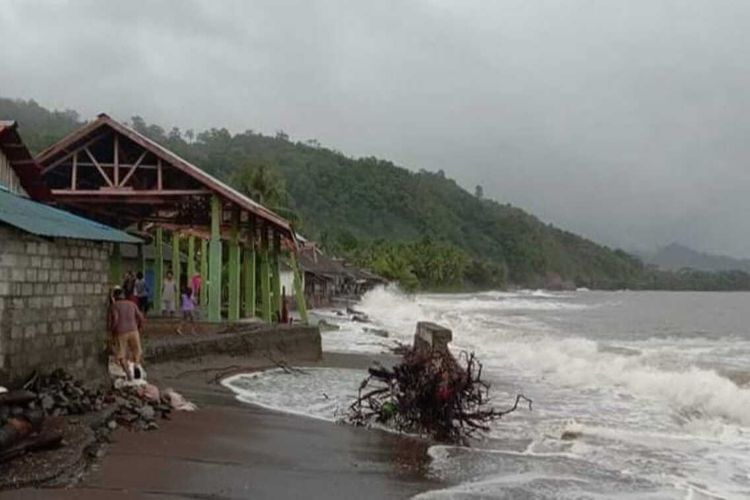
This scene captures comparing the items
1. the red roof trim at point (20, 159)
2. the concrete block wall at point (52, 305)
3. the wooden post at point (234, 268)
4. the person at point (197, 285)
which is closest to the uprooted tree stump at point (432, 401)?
the concrete block wall at point (52, 305)

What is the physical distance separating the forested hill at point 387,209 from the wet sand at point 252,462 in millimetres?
86335

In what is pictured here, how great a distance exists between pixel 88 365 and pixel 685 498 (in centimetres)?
786

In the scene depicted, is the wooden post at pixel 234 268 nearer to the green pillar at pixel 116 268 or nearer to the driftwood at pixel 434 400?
the green pillar at pixel 116 268

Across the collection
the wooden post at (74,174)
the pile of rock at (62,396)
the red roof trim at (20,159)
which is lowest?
the pile of rock at (62,396)

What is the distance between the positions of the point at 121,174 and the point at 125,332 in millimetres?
8638

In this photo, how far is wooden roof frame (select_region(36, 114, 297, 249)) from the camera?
19.5 m

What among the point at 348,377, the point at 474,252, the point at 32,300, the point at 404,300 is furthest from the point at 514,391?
the point at 474,252

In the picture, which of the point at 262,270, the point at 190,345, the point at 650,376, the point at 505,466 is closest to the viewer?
the point at 505,466

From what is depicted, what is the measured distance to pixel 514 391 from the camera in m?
17.8

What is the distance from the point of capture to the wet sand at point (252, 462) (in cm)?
786

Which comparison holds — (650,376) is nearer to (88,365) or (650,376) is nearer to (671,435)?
(671,435)

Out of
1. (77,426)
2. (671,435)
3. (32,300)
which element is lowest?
(671,435)

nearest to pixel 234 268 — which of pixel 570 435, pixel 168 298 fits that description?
pixel 168 298

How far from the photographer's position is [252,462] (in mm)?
9211
